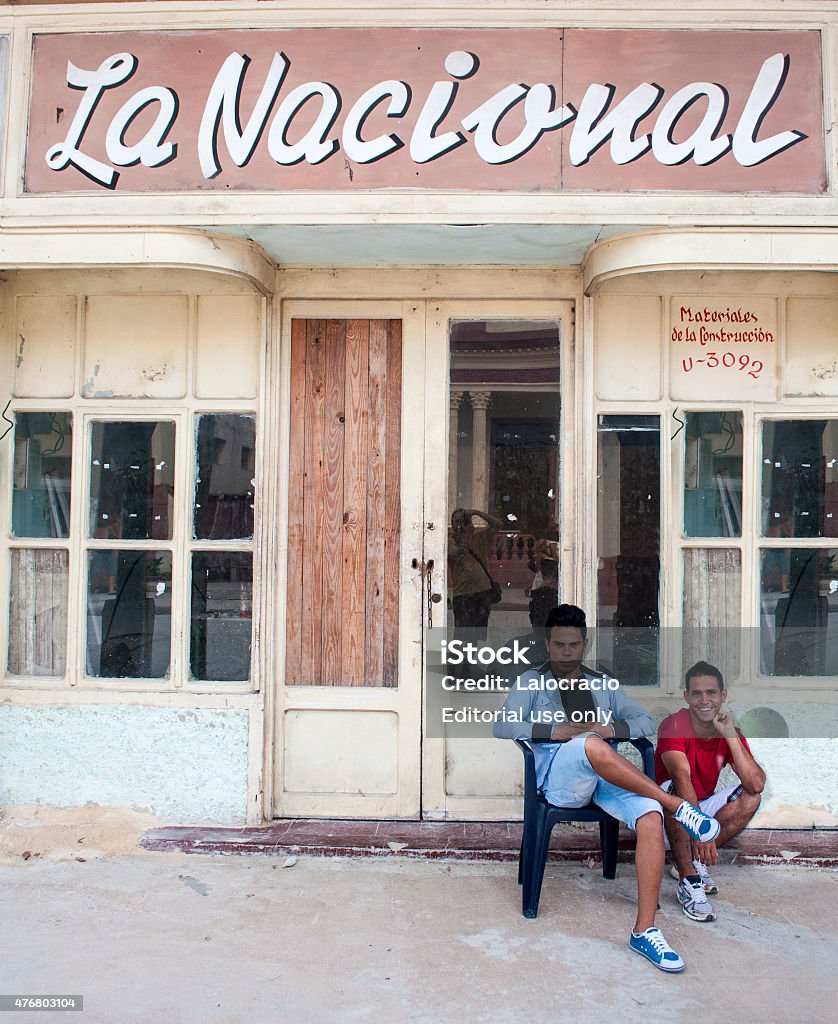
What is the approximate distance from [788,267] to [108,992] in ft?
12.5

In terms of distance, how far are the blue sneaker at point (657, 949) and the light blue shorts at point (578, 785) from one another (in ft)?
1.32

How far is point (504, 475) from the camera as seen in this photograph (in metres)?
4.22

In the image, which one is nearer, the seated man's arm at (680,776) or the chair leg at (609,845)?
the seated man's arm at (680,776)

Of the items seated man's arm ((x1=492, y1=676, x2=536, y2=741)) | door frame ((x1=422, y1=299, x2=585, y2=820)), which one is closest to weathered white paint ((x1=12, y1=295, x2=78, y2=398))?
door frame ((x1=422, y1=299, x2=585, y2=820))

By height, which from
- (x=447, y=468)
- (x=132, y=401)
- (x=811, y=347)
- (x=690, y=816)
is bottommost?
(x=690, y=816)

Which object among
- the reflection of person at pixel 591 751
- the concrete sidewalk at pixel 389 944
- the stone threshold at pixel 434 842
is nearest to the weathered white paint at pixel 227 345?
the reflection of person at pixel 591 751

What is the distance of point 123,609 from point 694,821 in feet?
9.04

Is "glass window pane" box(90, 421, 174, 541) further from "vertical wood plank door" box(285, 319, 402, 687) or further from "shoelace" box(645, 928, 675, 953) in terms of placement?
"shoelace" box(645, 928, 675, 953)

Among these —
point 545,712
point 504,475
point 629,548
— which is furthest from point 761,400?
point 545,712

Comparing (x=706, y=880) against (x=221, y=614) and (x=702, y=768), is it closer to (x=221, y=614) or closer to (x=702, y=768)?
(x=702, y=768)

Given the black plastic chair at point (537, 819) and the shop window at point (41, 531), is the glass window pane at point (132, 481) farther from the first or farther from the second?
the black plastic chair at point (537, 819)

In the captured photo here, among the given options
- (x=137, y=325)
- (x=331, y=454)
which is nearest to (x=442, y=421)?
(x=331, y=454)

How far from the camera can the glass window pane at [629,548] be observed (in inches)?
163

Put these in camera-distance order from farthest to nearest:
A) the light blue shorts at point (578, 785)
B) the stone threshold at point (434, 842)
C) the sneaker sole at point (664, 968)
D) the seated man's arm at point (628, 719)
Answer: the stone threshold at point (434, 842) < the seated man's arm at point (628, 719) < the light blue shorts at point (578, 785) < the sneaker sole at point (664, 968)
